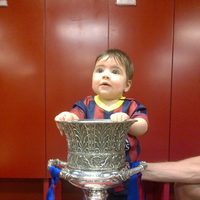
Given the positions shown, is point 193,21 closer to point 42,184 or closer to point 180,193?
point 180,193

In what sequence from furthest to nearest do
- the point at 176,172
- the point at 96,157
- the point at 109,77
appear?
1. the point at 176,172
2. the point at 109,77
3. the point at 96,157

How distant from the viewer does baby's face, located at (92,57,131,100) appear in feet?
2.39

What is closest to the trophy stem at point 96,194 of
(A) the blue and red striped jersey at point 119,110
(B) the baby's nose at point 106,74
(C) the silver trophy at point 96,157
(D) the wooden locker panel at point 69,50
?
(C) the silver trophy at point 96,157

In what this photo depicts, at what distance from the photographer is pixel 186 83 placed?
1.49 metres

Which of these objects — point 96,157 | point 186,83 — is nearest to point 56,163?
point 96,157

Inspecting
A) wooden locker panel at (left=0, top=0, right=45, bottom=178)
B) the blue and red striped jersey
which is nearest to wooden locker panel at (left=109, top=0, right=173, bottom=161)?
wooden locker panel at (left=0, top=0, right=45, bottom=178)

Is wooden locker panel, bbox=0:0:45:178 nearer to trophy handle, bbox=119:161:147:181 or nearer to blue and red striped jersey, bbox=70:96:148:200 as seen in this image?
blue and red striped jersey, bbox=70:96:148:200

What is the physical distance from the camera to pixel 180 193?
3.11 ft

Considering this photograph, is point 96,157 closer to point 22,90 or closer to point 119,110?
point 119,110

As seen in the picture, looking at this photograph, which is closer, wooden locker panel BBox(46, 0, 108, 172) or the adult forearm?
the adult forearm

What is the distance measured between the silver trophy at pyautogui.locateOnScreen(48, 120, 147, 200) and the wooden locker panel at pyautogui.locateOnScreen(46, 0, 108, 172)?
865mm

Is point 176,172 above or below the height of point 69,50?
below

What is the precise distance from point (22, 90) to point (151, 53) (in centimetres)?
67

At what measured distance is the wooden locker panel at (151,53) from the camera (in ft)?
4.77
